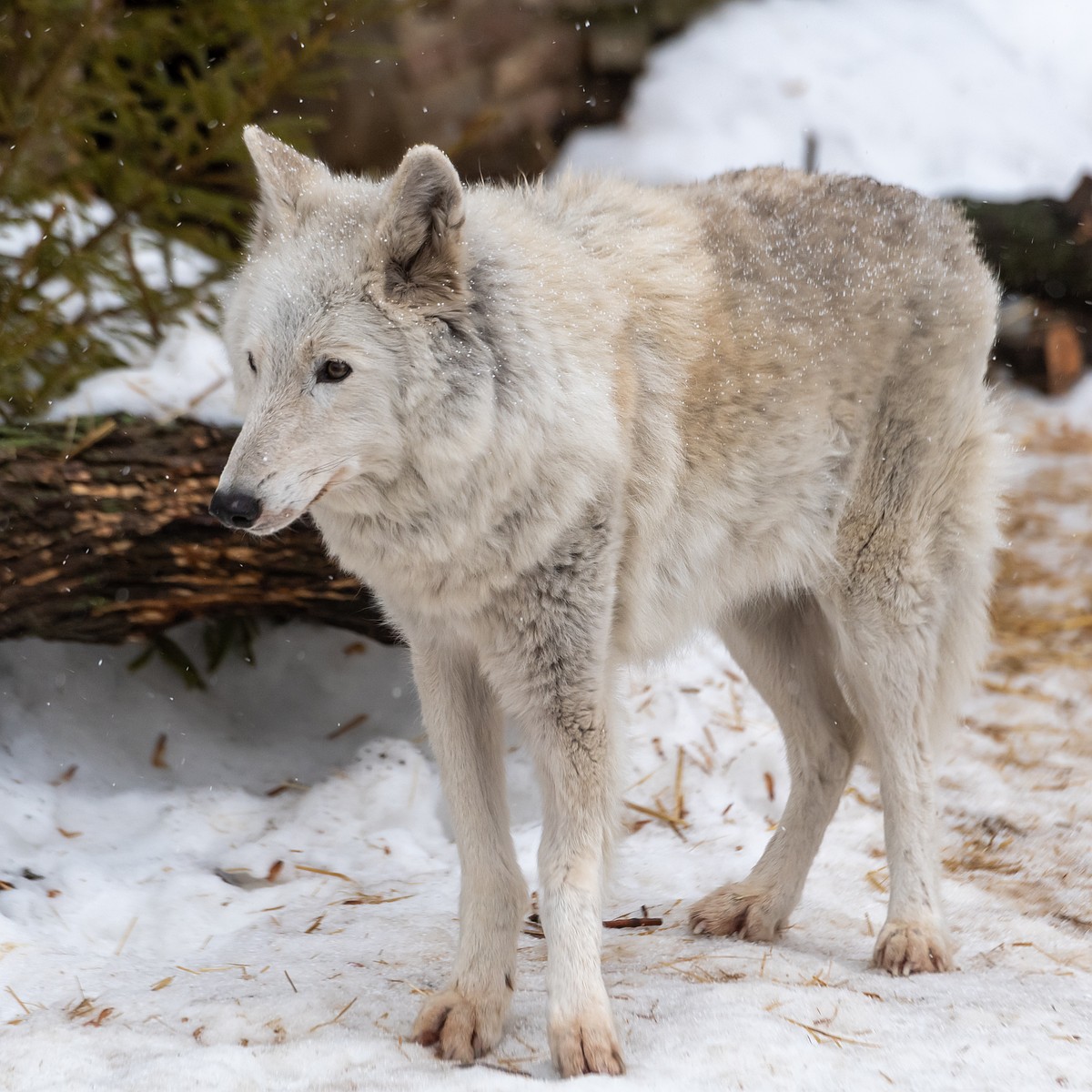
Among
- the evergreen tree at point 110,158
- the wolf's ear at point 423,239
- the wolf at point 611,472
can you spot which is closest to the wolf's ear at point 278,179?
the wolf at point 611,472

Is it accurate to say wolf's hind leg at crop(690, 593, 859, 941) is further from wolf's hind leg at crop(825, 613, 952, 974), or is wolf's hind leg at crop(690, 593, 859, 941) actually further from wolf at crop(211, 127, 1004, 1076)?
wolf's hind leg at crop(825, 613, 952, 974)

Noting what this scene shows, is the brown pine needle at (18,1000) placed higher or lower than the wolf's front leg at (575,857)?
lower

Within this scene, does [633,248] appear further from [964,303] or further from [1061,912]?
[1061,912]

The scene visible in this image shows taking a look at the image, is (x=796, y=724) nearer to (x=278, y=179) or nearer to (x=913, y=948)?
(x=913, y=948)

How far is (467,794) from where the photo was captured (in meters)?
3.24

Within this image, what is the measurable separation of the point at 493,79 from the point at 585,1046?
7.38 m

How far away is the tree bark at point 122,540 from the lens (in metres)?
4.07

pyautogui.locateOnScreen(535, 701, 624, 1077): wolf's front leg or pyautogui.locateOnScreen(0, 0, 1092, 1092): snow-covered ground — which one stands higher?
pyautogui.locateOnScreen(535, 701, 624, 1077): wolf's front leg

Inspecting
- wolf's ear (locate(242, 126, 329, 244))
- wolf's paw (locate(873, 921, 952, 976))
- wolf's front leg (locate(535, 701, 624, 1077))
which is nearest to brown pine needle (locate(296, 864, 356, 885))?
wolf's front leg (locate(535, 701, 624, 1077))

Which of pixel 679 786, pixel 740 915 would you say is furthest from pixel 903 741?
pixel 679 786

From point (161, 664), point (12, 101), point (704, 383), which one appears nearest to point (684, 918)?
point (704, 383)

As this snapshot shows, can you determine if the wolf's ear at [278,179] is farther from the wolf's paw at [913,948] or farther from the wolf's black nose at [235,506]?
the wolf's paw at [913,948]

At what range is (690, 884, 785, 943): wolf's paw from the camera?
12.4ft

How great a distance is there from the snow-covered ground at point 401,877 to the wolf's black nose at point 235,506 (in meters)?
1.28
